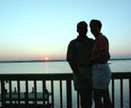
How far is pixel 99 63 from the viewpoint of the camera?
2518 mm

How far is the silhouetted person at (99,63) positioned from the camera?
245 cm

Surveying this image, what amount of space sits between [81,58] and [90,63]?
15 centimetres

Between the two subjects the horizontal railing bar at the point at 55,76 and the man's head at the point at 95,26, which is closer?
the man's head at the point at 95,26

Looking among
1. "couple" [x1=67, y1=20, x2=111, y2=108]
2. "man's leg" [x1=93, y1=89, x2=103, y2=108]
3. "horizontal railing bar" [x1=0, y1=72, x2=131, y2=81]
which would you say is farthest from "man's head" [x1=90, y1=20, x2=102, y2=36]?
"horizontal railing bar" [x1=0, y1=72, x2=131, y2=81]

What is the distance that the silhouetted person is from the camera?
2.45m

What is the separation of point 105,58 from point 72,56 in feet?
1.54

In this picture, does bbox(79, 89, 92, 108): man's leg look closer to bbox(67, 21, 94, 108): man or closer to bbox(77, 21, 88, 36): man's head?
bbox(67, 21, 94, 108): man

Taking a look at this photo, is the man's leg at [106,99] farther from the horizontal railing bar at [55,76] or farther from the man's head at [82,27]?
the man's head at [82,27]

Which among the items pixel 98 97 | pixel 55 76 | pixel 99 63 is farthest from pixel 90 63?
pixel 55 76

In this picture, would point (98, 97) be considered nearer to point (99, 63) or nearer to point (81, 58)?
point (99, 63)

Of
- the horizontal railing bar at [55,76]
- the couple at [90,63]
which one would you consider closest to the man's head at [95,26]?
the couple at [90,63]

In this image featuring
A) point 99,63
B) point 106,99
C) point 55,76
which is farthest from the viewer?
point 55,76

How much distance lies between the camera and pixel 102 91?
2570 millimetres

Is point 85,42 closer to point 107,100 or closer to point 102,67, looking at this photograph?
point 102,67
